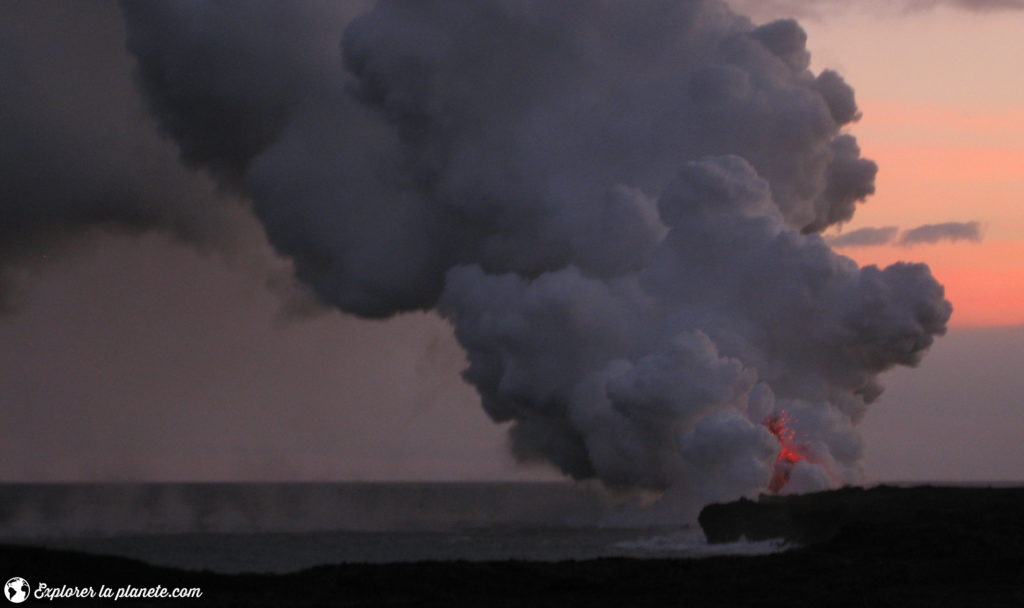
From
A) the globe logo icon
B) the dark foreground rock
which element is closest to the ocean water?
the dark foreground rock

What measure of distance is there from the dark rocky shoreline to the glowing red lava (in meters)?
25.2

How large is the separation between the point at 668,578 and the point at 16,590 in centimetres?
2097

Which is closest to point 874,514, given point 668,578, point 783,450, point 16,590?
point 783,450

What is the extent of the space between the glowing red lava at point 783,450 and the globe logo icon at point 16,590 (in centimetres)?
5405

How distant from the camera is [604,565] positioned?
52.4 m

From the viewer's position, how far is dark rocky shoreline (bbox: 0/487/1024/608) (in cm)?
4312

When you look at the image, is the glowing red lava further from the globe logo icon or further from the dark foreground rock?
the globe logo icon

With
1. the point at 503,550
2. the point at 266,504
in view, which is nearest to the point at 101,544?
the point at 503,550

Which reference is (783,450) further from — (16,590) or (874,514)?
(16,590)

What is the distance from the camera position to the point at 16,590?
133ft

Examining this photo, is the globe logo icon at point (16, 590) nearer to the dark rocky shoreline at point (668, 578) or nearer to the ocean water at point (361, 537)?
the dark rocky shoreline at point (668, 578)

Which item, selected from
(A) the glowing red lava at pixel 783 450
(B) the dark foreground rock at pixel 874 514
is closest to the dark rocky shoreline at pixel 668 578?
(B) the dark foreground rock at pixel 874 514

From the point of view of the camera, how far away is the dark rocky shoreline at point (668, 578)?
4312 cm

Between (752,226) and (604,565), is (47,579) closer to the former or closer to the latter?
(604,565)
